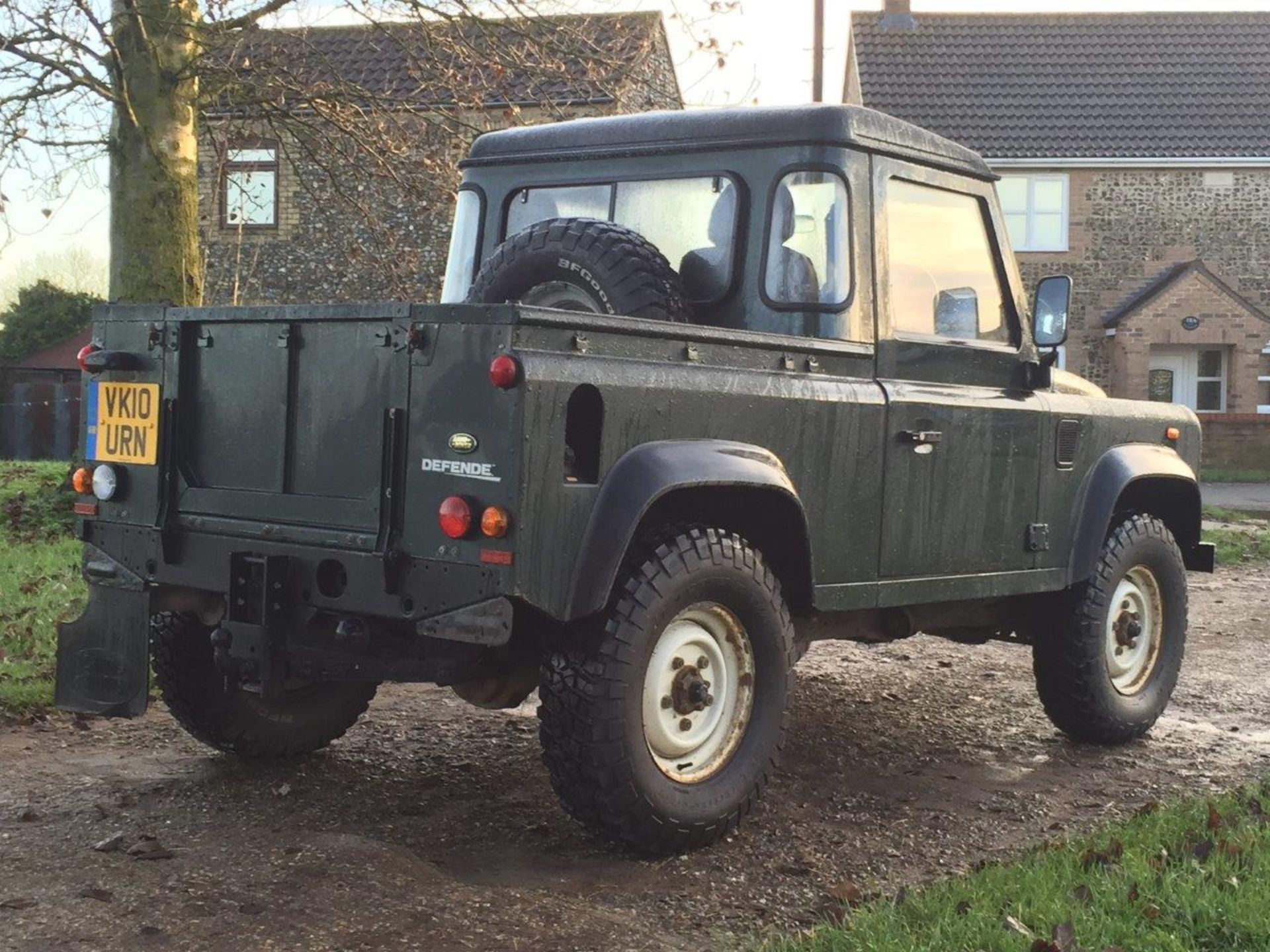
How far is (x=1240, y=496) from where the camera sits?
72.1 ft

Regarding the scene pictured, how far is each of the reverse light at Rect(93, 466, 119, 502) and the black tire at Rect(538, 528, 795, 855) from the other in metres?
1.58

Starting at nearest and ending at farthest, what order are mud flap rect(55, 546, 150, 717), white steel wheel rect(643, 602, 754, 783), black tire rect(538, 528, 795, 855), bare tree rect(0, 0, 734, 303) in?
1. black tire rect(538, 528, 795, 855)
2. white steel wheel rect(643, 602, 754, 783)
3. mud flap rect(55, 546, 150, 717)
4. bare tree rect(0, 0, 734, 303)

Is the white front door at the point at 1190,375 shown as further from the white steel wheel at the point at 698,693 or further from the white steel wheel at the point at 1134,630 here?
the white steel wheel at the point at 698,693

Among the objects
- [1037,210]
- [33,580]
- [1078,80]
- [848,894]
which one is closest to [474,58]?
[33,580]

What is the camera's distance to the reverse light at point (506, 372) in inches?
163

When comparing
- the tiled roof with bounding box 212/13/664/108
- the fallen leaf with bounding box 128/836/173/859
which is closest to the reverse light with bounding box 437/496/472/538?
the fallen leaf with bounding box 128/836/173/859

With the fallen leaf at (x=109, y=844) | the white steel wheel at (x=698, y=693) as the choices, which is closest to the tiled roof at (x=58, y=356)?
the fallen leaf at (x=109, y=844)

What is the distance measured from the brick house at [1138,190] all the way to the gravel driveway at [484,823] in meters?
24.1

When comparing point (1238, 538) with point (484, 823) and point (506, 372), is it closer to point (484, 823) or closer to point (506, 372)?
point (484, 823)

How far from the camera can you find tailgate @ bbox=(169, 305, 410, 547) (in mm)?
4449

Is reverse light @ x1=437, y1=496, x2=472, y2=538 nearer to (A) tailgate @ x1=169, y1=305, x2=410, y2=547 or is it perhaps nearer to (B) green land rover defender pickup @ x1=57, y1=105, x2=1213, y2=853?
(B) green land rover defender pickup @ x1=57, y1=105, x2=1213, y2=853

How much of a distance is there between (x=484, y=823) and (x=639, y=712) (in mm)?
889

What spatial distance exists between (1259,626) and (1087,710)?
4155 millimetres

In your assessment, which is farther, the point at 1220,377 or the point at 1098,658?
the point at 1220,377
